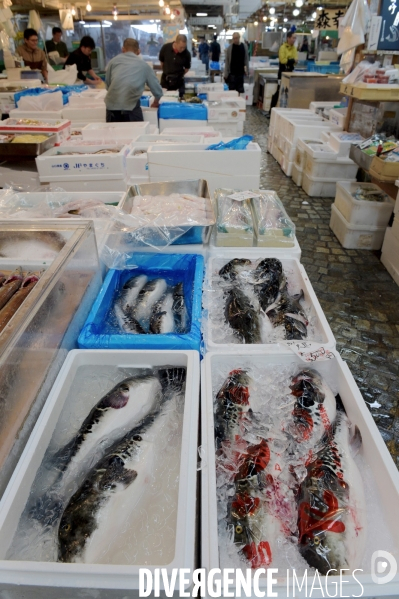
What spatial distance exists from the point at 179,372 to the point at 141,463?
0.46 meters

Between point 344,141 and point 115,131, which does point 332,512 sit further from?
point 344,141

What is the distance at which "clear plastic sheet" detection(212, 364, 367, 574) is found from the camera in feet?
3.66

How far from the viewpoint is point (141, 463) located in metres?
1.27

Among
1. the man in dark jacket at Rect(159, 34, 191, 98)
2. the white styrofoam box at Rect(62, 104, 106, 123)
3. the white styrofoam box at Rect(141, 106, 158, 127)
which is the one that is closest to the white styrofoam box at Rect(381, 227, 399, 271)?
the white styrofoam box at Rect(141, 106, 158, 127)

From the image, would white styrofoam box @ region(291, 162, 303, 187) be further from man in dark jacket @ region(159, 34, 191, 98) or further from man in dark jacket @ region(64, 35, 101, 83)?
man in dark jacket @ region(64, 35, 101, 83)

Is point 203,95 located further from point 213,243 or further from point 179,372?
point 179,372

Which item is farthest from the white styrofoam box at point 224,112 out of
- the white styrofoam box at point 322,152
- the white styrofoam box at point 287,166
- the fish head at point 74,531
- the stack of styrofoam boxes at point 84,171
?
the fish head at point 74,531

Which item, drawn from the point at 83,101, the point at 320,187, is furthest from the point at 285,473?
the point at 83,101

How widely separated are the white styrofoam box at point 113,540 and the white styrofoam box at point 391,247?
345 centimetres

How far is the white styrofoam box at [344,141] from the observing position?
5.96 m

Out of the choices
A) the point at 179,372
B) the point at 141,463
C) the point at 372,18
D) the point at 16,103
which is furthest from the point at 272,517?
the point at 16,103

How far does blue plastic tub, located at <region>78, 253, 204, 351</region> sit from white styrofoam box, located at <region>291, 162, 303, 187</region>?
5.36 meters

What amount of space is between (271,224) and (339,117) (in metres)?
5.23

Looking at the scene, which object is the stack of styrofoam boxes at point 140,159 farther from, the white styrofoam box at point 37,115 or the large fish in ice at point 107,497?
the large fish in ice at point 107,497
